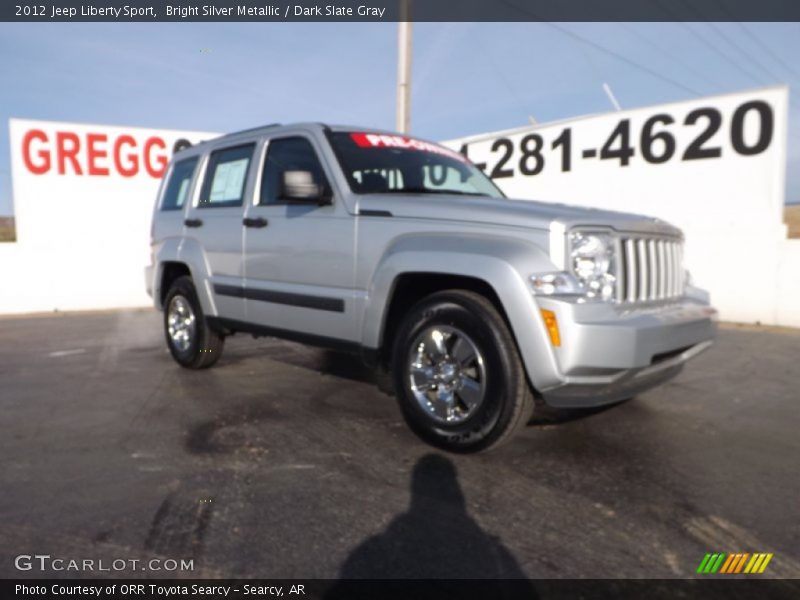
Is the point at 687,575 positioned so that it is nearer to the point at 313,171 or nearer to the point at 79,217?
the point at 313,171

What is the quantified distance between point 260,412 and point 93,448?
106 cm

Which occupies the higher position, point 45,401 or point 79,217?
point 79,217

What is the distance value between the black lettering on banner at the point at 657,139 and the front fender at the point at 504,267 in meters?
8.32

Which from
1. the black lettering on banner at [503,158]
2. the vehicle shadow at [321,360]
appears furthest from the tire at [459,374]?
the black lettering on banner at [503,158]

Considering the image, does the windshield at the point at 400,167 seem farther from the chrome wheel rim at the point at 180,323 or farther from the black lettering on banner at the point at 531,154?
the black lettering on banner at the point at 531,154

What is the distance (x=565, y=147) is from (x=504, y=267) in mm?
9518

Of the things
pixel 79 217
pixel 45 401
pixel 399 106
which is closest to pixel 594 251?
pixel 45 401

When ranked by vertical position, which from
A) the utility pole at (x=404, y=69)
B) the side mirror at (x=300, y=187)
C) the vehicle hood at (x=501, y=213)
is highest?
the utility pole at (x=404, y=69)

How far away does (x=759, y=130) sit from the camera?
9109mm

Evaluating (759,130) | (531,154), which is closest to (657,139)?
(759,130)

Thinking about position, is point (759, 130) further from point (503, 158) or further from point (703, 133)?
point (503, 158)

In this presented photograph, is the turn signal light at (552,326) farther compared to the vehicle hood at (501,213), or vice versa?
the vehicle hood at (501,213)

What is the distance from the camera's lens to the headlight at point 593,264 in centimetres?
308

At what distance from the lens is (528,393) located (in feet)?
10.5
